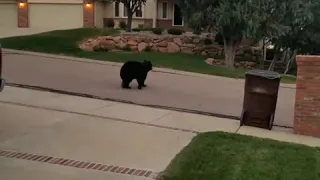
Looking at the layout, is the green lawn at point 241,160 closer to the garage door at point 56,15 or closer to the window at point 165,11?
the garage door at point 56,15

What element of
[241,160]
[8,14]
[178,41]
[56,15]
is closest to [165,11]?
[56,15]

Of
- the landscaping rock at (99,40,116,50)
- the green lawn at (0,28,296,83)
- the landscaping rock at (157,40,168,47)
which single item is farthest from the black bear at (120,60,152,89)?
the landscaping rock at (157,40,168,47)

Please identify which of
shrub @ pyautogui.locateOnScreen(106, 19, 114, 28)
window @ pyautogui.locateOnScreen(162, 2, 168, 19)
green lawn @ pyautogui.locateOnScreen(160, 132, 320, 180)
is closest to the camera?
green lawn @ pyautogui.locateOnScreen(160, 132, 320, 180)

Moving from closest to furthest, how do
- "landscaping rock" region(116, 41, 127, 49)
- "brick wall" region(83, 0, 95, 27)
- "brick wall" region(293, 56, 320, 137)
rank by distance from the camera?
"brick wall" region(293, 56, 320, 137) < "landscaping rock" region(116, 41, 127, 49) < "brick wall" region(83, 0, 95, 27)

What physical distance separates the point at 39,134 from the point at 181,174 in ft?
8.53

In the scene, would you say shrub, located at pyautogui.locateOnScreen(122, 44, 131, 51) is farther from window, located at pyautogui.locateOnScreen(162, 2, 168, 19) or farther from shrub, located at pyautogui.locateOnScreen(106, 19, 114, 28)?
window, located at pyautogui.locateOnScreen(162, 2, 168, 19)

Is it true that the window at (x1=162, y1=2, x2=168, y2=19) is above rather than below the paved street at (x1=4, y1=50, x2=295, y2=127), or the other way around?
above

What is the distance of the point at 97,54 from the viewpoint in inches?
824

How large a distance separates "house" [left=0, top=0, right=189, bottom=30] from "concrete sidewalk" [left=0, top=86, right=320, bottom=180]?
84.3ft

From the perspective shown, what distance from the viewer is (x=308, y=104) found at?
8.30 m

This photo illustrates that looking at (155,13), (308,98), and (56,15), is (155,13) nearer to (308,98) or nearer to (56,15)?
(56,15)

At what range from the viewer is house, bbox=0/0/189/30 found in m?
35.6

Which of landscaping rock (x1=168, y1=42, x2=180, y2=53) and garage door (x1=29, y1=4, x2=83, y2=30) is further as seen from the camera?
garage door (x1=29, y1=4, x2=83, y2=30)

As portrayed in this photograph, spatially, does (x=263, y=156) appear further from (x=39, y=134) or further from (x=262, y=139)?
(x=39, y=134)
